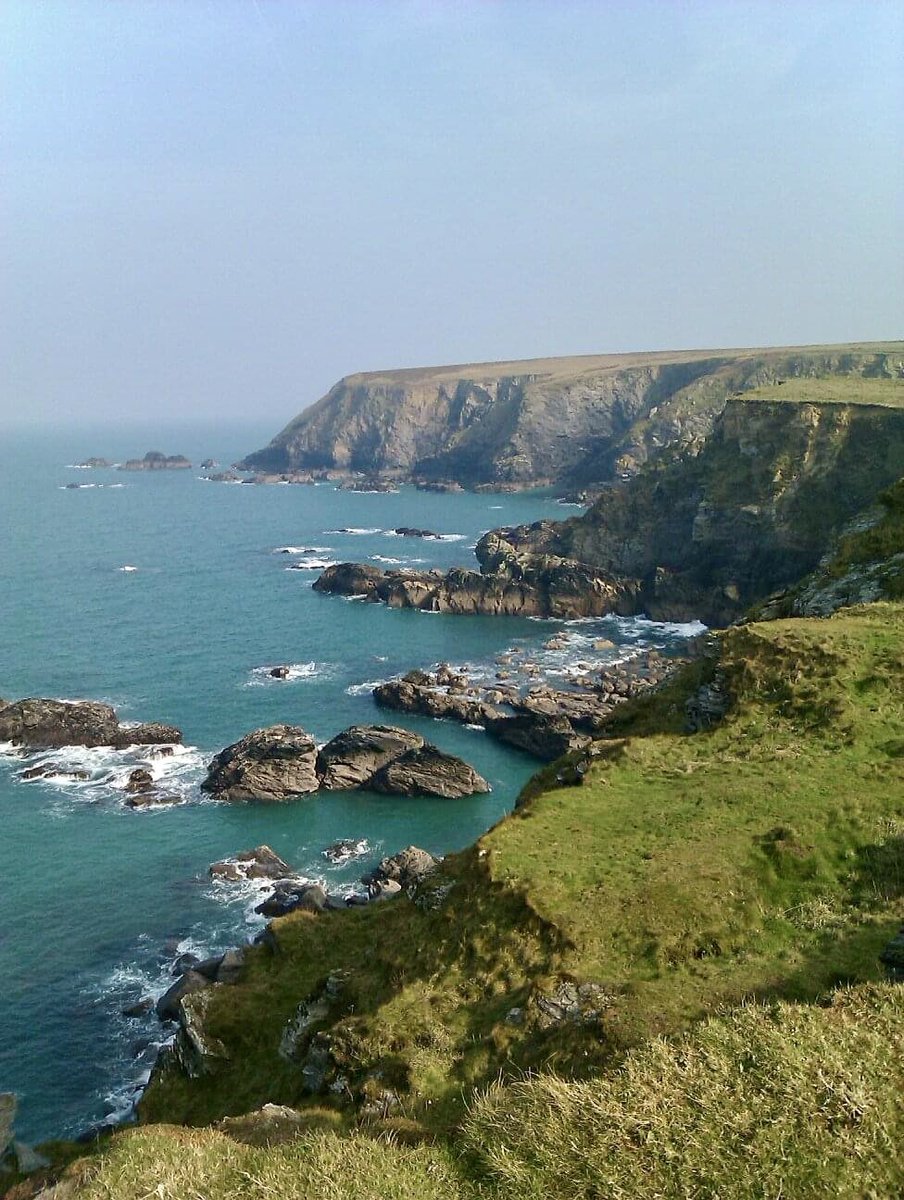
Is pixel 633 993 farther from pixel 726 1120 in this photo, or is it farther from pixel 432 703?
pixel 432 703

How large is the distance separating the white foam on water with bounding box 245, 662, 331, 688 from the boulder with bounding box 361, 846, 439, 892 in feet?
117

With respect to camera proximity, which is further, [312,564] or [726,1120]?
[312,564]

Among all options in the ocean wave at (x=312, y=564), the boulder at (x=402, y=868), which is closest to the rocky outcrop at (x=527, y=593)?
the ocean wave at (x=312, y=564)

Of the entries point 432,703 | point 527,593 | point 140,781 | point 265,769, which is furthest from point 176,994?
point 527,593

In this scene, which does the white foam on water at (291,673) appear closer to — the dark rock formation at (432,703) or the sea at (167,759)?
the sea at (167,759)

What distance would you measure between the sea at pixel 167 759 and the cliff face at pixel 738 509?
26.7ft

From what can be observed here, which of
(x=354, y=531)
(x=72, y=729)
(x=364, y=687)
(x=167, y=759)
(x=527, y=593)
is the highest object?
(x=354, y=531)

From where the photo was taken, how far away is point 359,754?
212ft

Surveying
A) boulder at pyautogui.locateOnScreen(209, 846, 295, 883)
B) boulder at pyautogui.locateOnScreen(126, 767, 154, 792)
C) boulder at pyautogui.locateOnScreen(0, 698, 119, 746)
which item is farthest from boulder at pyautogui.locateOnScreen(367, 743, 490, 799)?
boulder at pyautogui.locateOnScreen(0, 698, 119, 746)

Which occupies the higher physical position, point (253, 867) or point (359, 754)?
point (359, 754)

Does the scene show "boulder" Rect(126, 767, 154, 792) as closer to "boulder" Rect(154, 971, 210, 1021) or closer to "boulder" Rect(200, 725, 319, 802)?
"boulder" Rect(200, 725, 319, 802)

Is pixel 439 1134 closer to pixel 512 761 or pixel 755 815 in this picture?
pixel 755 815

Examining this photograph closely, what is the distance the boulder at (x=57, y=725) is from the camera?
69.4 metres

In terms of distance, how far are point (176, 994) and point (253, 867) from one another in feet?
43.2
